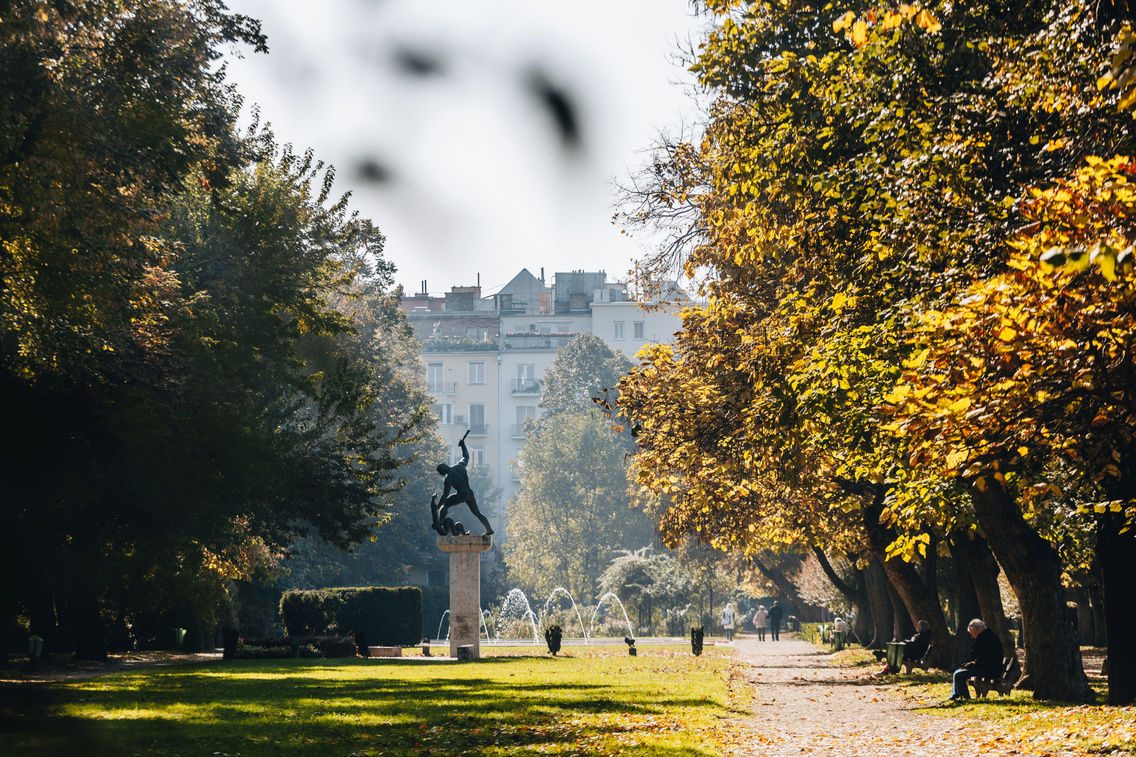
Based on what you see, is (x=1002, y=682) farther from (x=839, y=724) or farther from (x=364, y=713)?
(x=364, y=713)

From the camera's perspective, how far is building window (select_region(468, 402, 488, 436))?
9856 cm

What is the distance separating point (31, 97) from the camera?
50.1 feet

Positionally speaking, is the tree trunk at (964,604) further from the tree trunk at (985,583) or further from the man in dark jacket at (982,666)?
the man in dark jacket at (982,666)

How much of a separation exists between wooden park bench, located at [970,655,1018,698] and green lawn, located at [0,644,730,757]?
380 centimetres

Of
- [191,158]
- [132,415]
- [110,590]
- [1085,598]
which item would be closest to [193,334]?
[132,415]

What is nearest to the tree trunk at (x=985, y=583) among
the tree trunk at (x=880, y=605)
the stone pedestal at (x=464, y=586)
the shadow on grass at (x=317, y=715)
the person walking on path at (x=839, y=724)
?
the person walking on path at (x=839, y=724)

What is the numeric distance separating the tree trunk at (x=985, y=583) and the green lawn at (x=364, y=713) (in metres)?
4.98

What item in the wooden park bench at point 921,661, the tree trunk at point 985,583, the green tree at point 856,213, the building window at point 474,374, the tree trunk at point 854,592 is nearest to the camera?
the green tree at point 856,213

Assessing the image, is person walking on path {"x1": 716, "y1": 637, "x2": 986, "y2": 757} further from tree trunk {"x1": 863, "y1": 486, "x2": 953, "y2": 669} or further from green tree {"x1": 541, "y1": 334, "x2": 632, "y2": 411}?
green tree {"x1": 541, "y1": 334, "x2": 632, "y2": 411}

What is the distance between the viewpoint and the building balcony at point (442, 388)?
9850cm

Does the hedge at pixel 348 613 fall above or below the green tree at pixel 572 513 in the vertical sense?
below

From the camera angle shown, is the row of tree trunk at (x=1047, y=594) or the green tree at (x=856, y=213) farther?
the row of tree trunk at (x=1047, y=594)

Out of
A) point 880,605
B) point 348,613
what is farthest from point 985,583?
point 348,613

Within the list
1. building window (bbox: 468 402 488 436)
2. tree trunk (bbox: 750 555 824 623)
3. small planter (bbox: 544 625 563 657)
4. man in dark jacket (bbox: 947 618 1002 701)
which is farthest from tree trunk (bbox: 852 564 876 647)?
building window (bbox: 468 402 488 436)
